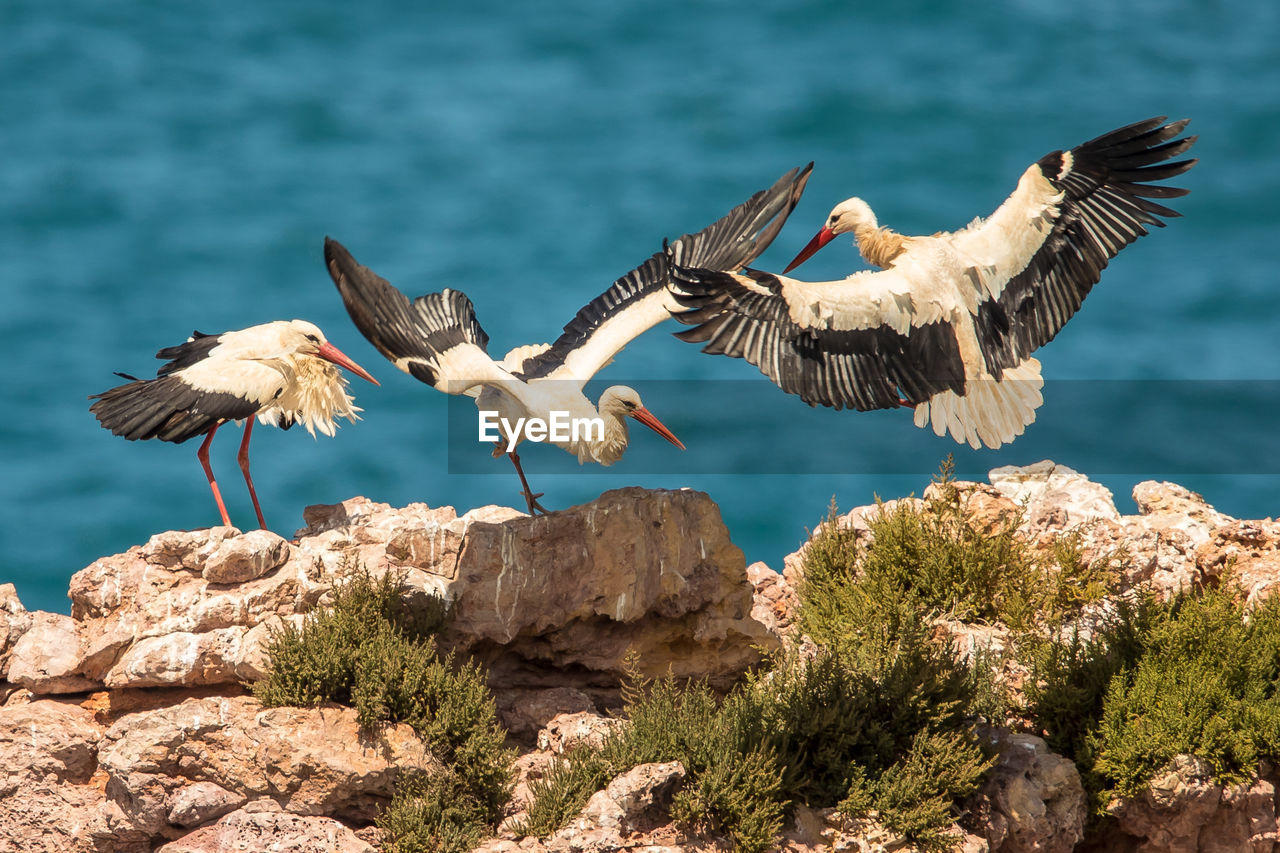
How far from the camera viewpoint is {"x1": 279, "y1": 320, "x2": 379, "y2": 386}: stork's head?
12.7 metres

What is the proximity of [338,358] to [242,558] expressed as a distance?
7.24ft

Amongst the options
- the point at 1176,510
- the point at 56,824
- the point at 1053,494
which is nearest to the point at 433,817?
the point at 56,824

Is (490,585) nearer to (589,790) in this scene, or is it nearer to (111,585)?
(589,790)

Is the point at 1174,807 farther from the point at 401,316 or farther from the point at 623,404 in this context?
the point at 401,316

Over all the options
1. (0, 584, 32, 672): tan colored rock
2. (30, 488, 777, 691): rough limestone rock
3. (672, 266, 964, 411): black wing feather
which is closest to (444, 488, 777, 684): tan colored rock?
(30, 488, 777, 691): rough limestone rock

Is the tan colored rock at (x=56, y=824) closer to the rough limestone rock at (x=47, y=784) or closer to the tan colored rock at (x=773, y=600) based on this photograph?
the rough limestone rock at (x=47, y=784)

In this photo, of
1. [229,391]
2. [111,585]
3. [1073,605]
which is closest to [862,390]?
[1073,605]

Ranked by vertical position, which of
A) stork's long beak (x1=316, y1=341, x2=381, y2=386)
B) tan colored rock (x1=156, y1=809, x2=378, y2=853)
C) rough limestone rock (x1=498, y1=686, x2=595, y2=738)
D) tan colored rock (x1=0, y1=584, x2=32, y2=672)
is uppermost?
stork's long beak (x1=316, y1=341, x2=381, y2=386)

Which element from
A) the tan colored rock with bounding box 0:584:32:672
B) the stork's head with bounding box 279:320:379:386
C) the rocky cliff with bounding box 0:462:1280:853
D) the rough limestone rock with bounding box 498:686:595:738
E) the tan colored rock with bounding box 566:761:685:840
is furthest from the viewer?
the stork's head with bounding box 279:320:379:386

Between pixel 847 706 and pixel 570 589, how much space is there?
7.59ft

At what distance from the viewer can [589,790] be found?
10.4 meters

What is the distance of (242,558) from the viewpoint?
11289mm

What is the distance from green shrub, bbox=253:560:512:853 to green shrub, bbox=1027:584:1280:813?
13.7 ft

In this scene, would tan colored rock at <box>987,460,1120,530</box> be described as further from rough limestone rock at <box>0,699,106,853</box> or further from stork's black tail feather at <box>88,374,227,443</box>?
rough limestone rock at <box>0,699,106,853</box>
